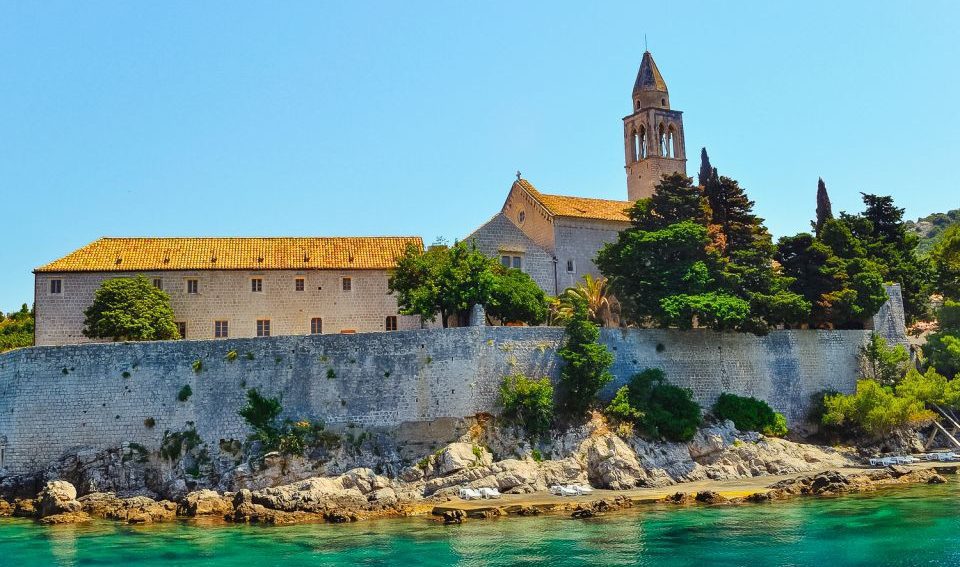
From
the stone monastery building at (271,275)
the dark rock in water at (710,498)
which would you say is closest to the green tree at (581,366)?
the dark rock in water at (710,498)

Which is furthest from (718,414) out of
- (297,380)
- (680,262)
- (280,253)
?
(280,253)

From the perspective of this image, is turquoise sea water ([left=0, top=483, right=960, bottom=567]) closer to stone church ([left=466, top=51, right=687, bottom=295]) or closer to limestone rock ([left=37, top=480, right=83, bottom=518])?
limestone rock ([left=37, top=480, right=83, bottom=518])

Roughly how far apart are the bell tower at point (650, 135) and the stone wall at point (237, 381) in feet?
56.6

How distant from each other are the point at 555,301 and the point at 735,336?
23.5 feet

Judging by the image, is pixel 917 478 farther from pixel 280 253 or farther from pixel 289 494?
pixel 280 253

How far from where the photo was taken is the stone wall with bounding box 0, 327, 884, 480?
107ft

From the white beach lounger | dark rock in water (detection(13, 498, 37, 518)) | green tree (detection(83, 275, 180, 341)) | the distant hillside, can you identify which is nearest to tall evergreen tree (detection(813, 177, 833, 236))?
the white beach lounger

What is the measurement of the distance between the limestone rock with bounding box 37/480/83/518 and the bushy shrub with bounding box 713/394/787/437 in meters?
22.7

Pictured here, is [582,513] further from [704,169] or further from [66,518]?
[704,169]

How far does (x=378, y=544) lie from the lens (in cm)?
2456

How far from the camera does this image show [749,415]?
1396 inches

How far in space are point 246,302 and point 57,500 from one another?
10932mm

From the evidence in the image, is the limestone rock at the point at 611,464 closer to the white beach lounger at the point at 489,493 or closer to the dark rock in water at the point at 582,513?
the white beach lounger at the point at 489,493

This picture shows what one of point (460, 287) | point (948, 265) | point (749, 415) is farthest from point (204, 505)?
point (948, 265)
